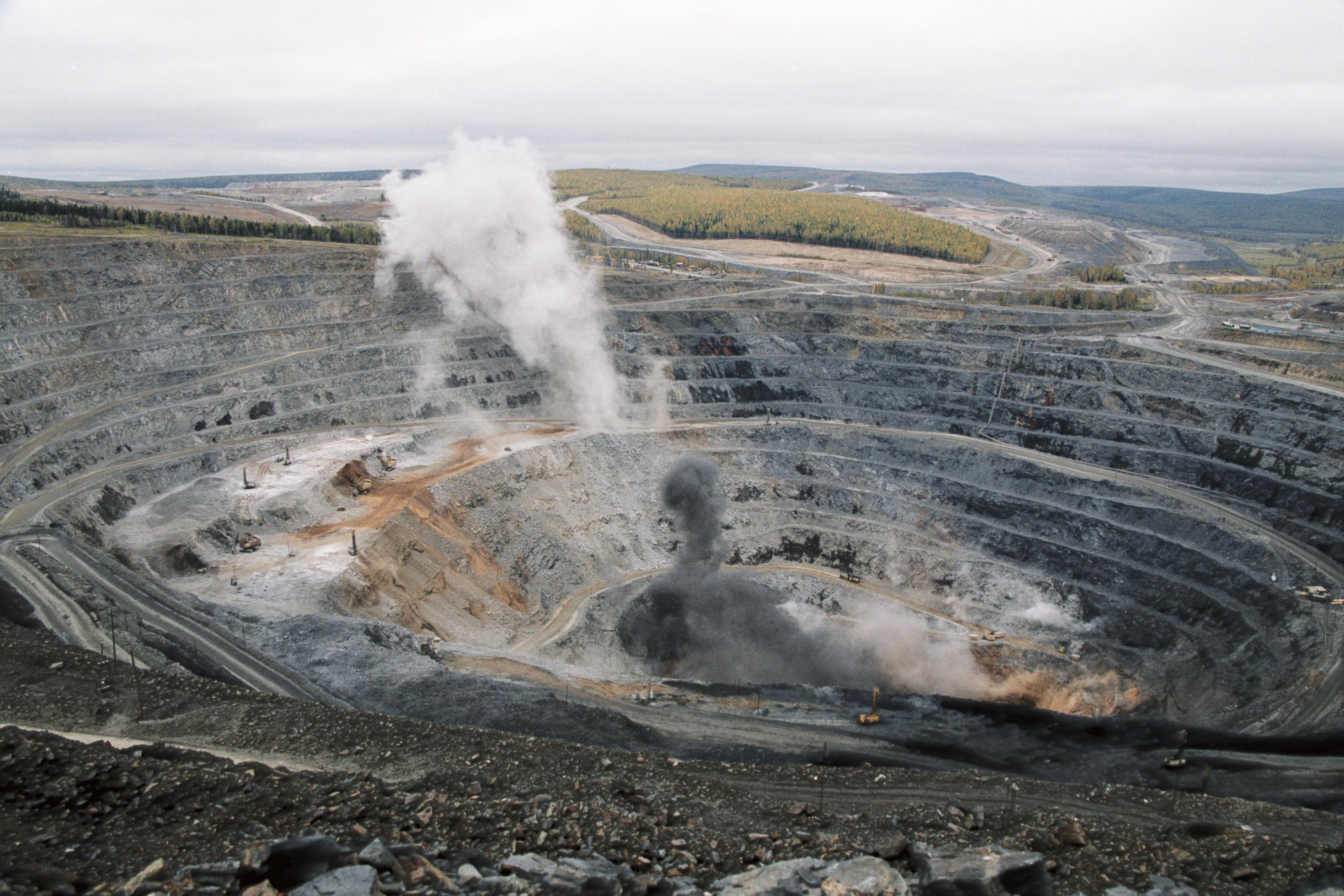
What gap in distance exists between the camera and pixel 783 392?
79.9 m

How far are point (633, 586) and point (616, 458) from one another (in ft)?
44.6

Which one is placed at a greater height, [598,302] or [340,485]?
[598,302]

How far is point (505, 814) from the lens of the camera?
733 inches

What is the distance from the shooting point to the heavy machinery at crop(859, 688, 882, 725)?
114 feet

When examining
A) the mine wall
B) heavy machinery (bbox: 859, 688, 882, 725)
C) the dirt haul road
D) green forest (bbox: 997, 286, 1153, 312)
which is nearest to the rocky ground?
heavy machinery (bbox: 859, 688, 882, 725)

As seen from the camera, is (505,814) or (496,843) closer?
(496,843)

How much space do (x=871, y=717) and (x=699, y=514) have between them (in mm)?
29796

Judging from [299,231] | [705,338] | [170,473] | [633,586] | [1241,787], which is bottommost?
[633,586]

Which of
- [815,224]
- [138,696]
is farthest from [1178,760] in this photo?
[815,224]

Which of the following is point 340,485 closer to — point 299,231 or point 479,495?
point 479,495

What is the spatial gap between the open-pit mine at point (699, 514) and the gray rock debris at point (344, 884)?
1539cm

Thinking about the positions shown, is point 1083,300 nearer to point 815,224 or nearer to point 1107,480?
point 1107,480

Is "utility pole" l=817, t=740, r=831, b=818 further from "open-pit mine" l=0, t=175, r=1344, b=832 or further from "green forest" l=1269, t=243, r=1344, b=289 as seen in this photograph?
"green forest" l=1269, t=243, r=1344, b=289

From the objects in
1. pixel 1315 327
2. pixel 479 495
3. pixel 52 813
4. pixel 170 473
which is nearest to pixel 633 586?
pixel 479 495
